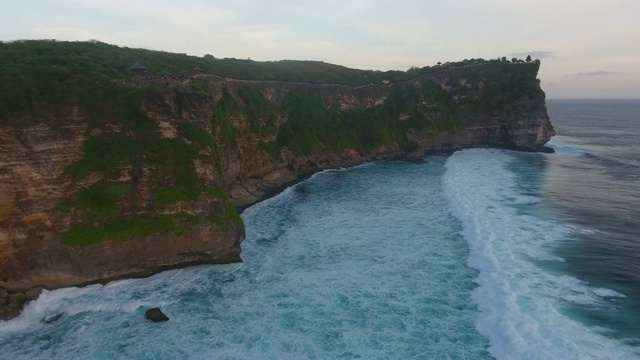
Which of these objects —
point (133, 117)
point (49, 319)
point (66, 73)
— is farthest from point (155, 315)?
point (66, 73)

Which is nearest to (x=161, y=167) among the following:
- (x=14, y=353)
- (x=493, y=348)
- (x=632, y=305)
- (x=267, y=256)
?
(x=267, y=256)

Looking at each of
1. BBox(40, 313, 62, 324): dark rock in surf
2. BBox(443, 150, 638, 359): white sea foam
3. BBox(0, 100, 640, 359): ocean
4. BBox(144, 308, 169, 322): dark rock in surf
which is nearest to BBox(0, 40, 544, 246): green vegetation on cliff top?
BBox(40, 313, 62, 324): dark rock in surf

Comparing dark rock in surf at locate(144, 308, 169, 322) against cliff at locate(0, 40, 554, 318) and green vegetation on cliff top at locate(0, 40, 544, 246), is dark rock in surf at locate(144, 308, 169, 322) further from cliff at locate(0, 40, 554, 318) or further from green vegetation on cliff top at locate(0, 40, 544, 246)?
green vegetation on cliff top at locate(0, 40, 544, 246)

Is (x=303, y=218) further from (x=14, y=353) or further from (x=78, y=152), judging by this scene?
(x=14, y=353)

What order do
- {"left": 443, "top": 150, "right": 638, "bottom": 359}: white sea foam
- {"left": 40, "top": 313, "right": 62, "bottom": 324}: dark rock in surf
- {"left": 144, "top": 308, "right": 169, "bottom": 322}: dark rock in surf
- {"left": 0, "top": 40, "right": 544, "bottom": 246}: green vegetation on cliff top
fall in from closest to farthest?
{"left": 443, "top": 150, "right": 638, "bottom": 359}: white sea foam → {"left": 144, "top": 308, "right": 169, "bottom": 322}: dark rock in surf → {"left": 40, "top": 313, "right": 62, "bottom": 324}: dark rock in surf → {"left": 0, "top": 40, "right": 544, "bottom": 246}: green vegetation on cliff top

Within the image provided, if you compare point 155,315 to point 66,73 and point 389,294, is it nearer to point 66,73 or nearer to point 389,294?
point 389,294

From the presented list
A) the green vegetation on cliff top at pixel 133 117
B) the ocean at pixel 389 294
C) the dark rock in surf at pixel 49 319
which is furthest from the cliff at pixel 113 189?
the dark rock in surf at pixel 49 319
